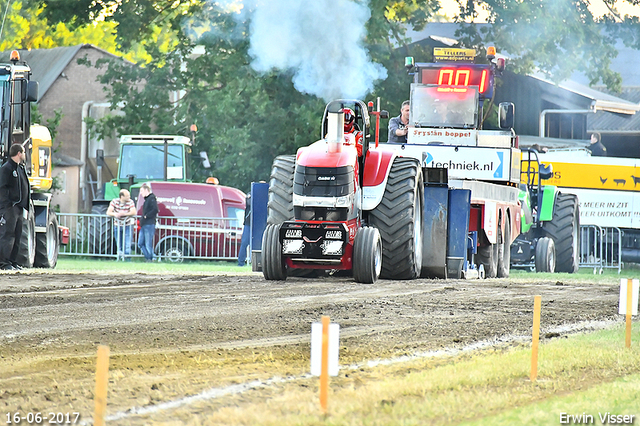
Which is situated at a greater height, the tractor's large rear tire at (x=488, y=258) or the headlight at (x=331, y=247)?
the headlight at (x=331, y=247)

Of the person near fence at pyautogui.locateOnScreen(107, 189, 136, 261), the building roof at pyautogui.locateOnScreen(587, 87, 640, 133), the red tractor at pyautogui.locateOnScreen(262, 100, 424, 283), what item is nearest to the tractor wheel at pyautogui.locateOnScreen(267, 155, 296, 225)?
the red tractor at pyautogui.locateOnScreen(262, 100, 424, 283)

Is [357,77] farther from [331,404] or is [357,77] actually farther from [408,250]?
[331,404]

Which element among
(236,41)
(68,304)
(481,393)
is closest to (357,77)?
(68,304)

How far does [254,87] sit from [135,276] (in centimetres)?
1566

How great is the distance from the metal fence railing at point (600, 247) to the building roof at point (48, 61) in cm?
2772

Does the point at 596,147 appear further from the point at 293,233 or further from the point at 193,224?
the point at 293,233

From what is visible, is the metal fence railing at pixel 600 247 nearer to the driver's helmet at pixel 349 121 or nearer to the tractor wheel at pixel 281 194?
the driver's helmet at pixel 349 121

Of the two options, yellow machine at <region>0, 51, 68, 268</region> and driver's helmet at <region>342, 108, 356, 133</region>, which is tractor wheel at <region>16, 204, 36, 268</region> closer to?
yellow machine at <region>0, 51, 68, 268</region>

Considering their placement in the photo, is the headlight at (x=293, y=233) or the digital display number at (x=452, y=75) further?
the digital display number at (x=452, y=75)

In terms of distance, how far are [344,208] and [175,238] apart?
44.1ft

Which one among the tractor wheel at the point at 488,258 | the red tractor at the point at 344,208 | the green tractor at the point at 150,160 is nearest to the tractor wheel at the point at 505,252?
the tractor wheel at the point at 488,258

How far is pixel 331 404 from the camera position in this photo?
5.50m

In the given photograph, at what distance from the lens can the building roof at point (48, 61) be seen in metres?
46.7

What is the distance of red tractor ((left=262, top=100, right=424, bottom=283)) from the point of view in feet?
41.2
